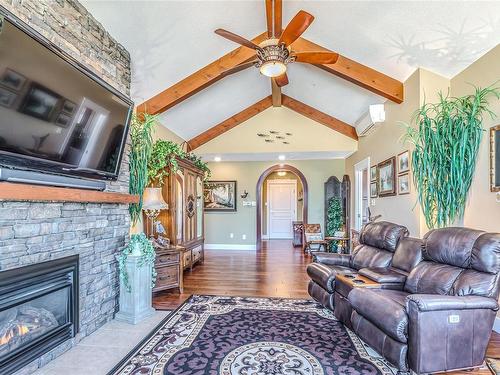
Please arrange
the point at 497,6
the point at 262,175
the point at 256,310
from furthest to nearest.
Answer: the point at 262,175
the point at 256,310
the point at 497,6

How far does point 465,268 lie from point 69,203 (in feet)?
10.7

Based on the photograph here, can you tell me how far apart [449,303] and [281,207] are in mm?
8945

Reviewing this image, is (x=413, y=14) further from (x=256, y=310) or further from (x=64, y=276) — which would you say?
(x=64, y=276)

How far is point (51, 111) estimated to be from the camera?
2.16m

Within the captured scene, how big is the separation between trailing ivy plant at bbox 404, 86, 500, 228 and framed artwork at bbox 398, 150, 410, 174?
0.76 m

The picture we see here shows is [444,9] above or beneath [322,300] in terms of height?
above

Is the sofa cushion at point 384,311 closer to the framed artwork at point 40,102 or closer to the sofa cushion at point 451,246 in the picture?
the sofa cushion at point 451,246

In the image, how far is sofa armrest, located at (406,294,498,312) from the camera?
2090mm

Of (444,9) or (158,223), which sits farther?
(158,223)

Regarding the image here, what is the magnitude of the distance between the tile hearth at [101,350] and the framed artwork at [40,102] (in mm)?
1806

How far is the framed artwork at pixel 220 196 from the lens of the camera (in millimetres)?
8328

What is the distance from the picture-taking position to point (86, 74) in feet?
8.09

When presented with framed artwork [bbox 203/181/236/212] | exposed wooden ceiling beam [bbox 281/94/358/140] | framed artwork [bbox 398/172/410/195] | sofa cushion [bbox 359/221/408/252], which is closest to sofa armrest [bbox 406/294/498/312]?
sofa cushion [bbox 359/221/408/252]

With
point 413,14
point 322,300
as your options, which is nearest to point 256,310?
point 322,300
